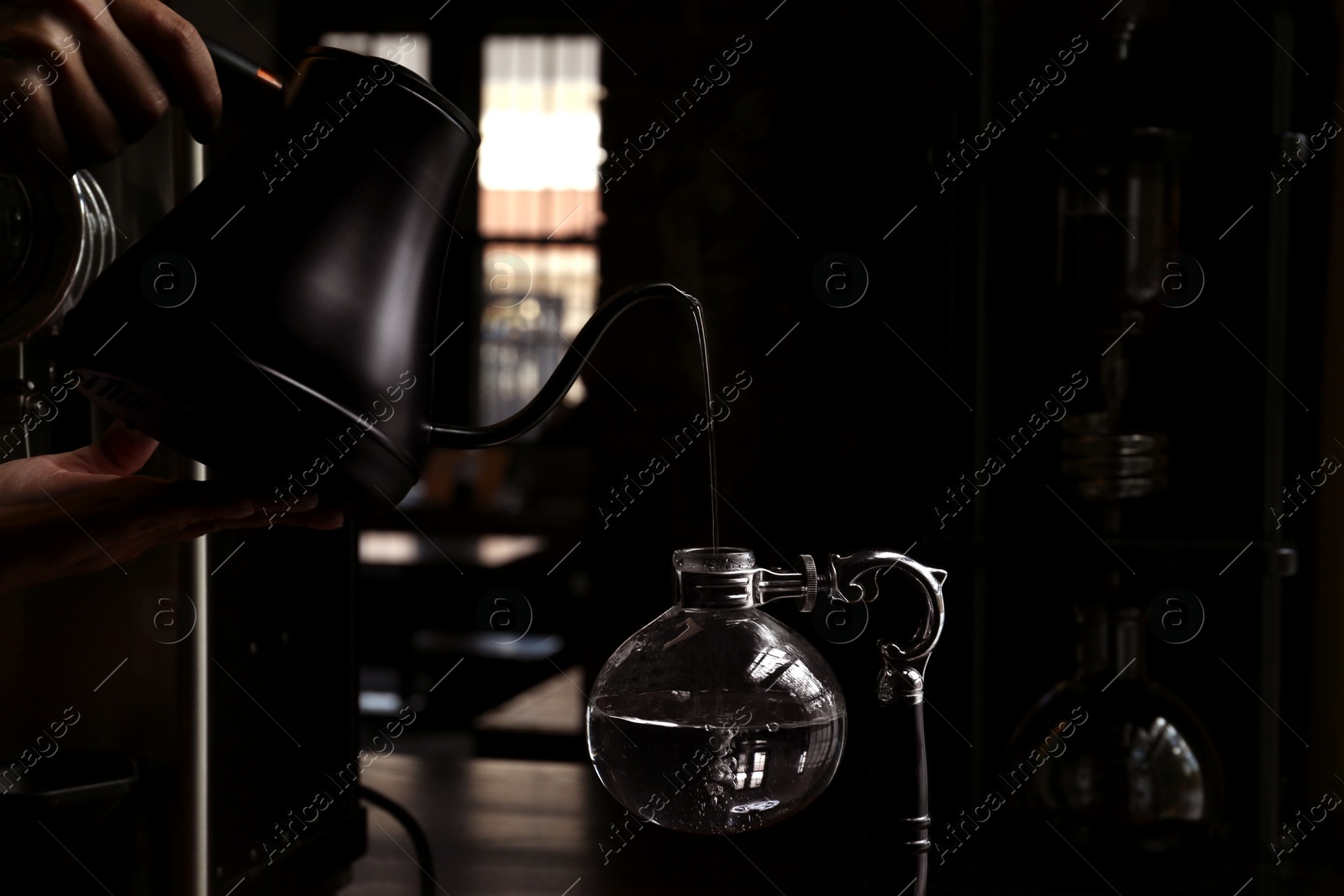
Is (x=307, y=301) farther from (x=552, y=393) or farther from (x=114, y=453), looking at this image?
(x=114, y=453)

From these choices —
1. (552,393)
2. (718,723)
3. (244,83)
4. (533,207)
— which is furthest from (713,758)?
(533,207)

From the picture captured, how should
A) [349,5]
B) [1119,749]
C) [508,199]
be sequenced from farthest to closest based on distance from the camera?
[508,199], [349,5], [1119,749]

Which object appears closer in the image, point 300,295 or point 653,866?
point 300,295

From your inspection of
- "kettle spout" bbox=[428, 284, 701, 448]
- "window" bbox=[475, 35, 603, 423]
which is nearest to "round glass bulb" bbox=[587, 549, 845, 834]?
"kettle spout" bbox=[428, 284, 701, 448]

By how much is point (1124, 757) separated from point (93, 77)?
0.83 m

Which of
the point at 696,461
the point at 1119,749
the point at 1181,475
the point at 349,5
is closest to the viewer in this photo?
the point at 1119,749

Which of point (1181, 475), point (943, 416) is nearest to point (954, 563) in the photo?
point (943, 416)

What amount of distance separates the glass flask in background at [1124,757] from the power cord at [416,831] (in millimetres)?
479

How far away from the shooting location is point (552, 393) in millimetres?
622

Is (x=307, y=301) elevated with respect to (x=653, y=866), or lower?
elevated

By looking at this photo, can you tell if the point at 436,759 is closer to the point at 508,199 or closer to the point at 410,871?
the point at 410,871

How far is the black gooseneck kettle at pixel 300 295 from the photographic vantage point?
0.48 meters

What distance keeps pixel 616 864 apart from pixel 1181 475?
A: 586 mm

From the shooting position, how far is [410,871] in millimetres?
859
